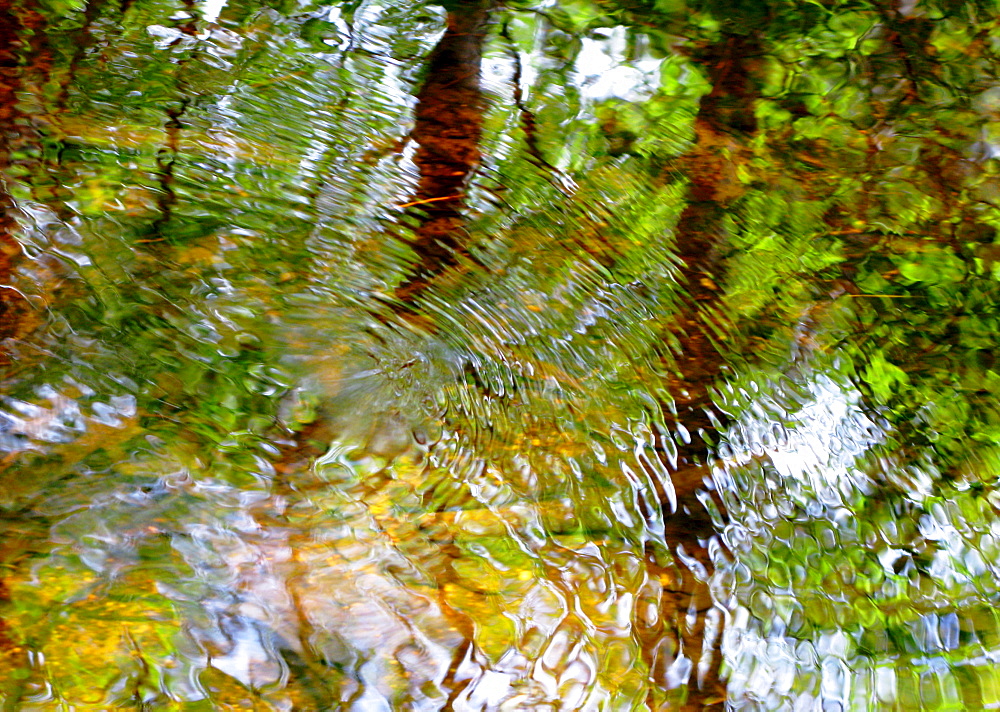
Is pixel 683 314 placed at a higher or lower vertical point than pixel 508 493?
higher

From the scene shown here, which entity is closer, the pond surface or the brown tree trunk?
the pond surface

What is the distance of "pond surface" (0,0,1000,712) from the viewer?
6.72 feet

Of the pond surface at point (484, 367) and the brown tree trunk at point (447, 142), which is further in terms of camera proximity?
the brown tree trunk at point (447, 142)

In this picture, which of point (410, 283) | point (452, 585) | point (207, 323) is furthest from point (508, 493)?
point (207, 323)

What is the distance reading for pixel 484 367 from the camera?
107 inches

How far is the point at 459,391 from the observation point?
262 centimetres

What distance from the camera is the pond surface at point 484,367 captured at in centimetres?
205

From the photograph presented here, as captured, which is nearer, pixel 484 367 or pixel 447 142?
pixel 484 367

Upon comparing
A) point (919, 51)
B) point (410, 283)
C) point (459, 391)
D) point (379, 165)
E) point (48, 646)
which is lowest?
point (48, 646)

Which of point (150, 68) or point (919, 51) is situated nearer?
point (150, 68)

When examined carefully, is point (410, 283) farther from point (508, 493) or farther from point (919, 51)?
point (919, 51)

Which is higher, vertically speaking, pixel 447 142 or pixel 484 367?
pixel 447 142

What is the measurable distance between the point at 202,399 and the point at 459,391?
0.82 m

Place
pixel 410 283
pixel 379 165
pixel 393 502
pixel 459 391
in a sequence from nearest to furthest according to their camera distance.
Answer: pixel 393 502 < pixel 459 391 < pixel 410 283 < pixel 379 165
